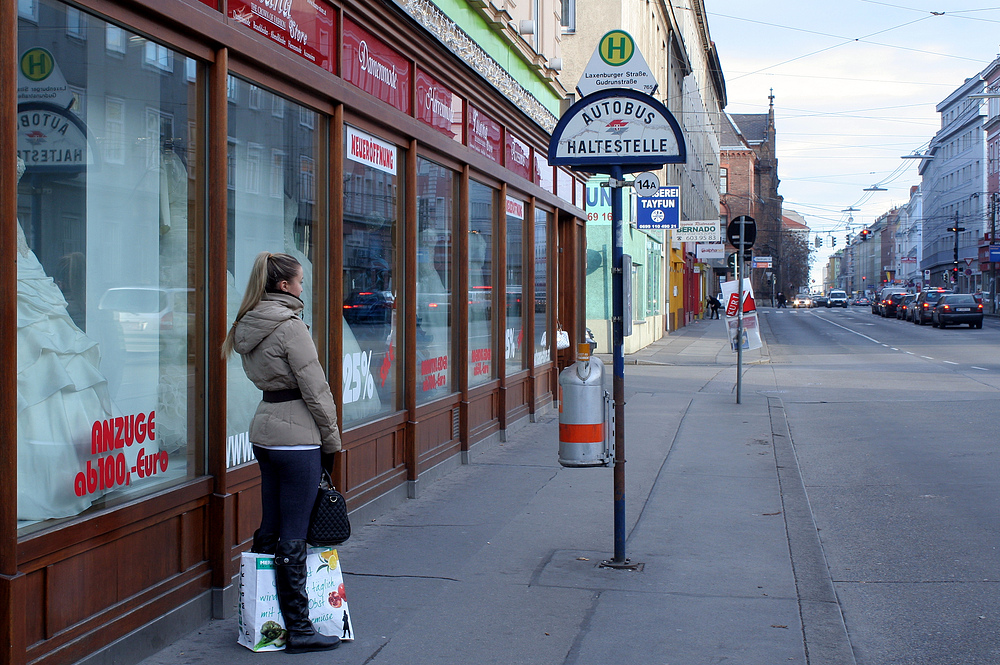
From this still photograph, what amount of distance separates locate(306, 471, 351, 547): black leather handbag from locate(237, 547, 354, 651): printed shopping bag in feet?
0.34

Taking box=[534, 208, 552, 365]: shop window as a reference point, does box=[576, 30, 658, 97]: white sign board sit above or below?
above

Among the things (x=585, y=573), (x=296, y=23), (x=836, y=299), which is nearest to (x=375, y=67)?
(x=296, y=23)

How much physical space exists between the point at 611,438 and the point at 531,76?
853 centimetres

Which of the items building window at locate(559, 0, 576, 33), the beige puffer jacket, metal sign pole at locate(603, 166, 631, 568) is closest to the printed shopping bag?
the beige puffer jacket

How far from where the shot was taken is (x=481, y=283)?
1088 centimetres

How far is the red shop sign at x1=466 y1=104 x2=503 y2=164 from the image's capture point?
10.1 m

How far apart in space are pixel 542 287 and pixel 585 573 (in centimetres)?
831

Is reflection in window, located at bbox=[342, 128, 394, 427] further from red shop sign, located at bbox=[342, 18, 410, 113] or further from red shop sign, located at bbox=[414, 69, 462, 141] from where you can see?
red shop sign, located at bbox=[414, 69, 462, 141]

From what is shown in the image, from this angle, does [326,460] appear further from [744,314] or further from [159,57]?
[744,314]

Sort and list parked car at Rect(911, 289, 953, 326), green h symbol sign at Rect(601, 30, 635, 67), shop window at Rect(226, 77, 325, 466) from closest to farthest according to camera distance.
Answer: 1. shop window at Rect(226, 77, 325, 466)
2. green h symbol sign at Rect(601, 30, 635, 67)
3. parked car at Rect(911, 289, 953, 326)

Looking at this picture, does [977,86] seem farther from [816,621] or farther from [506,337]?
[816,621]

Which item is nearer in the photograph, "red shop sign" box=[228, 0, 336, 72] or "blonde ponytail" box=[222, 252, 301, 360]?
"blonde ponytail" box=[222, 252, 301, 360]

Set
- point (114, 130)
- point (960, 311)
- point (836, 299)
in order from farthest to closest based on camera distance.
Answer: point (836, 299)
point (960, 311)
point (114, 130)

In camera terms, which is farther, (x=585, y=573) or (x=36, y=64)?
(x=585, y=573)
